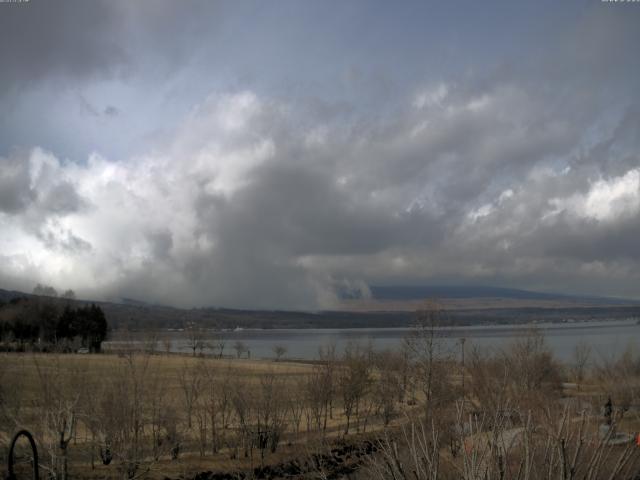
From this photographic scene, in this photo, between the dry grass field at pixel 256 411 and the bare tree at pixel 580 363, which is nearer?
the dry grass field at pixel 256 411

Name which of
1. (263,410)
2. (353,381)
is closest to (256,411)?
(263,410)

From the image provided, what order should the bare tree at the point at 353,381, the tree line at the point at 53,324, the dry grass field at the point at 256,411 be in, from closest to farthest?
the dry grass field at the point at 256,411
the bare tree at the point at 353,381
the tree line at the point at 53,324

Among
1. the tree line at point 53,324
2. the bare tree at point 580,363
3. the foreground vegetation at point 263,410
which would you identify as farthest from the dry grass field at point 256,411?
the tree line at point 53,324

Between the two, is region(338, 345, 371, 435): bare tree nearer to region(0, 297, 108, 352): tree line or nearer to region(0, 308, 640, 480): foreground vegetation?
region(0, 308, 640, 480): foreground vegetation

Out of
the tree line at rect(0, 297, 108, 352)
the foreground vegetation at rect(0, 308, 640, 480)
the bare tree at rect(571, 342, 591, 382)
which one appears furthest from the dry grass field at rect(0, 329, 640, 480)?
the tree line at rect(0, 297, 108, 352)

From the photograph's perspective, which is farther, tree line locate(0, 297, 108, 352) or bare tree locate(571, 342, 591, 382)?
tree line locate(0, 297, 108, 352)

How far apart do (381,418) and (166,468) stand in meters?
22.5

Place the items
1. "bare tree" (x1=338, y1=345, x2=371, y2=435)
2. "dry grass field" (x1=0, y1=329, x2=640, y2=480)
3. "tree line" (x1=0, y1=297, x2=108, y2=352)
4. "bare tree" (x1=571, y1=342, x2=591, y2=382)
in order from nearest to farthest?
"dry grass field" (x1=0, y1=329, x2=640, y2=480) → "bare tree" (x1=338, y1=345, x2=371, y2=435) → "bare tree" (x1=571, y1=342, x2=591, y2=382) → "tree line" (x1=0, y1=297, x2=108, y2=352)

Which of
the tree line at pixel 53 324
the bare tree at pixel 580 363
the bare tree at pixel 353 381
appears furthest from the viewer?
the tree line at pixel 53 324

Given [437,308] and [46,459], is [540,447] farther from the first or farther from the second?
[437,308]

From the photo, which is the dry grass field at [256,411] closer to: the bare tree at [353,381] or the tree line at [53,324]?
the bare tree at [353,381]

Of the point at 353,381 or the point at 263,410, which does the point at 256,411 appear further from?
the point at 353,381

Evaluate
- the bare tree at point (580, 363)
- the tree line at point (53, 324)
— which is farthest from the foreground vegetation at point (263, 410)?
the tree line at point (53, 324)

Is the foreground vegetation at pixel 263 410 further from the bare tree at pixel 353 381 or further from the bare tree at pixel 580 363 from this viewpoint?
the bare tree at pixel 580 363
